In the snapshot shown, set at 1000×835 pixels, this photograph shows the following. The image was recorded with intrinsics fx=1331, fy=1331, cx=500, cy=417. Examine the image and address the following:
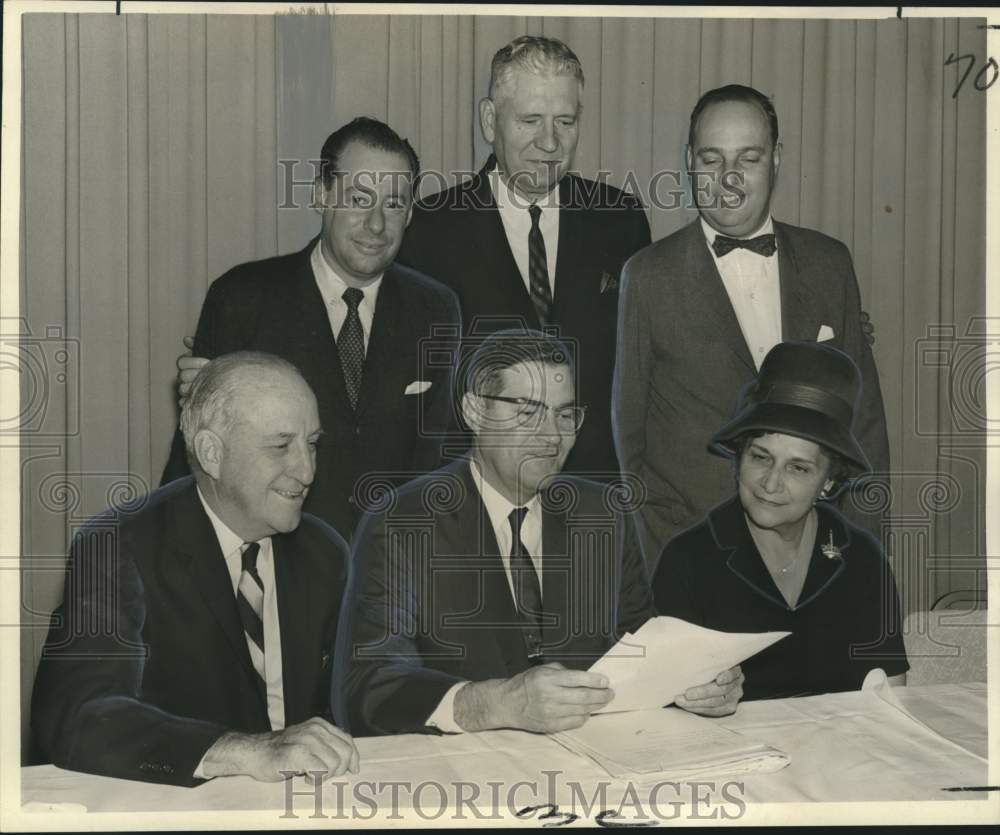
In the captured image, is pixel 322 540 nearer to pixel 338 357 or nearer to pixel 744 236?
pixel 338 357

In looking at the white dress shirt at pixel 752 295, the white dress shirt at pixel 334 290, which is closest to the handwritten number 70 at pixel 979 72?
the white dress shirt at pixel 752 295

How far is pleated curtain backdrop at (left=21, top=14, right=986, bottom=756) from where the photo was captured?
4.93 meters

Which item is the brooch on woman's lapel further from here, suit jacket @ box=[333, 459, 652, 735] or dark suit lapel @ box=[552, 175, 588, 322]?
dark suit lapel @ box=[552, 175, 588, 322]

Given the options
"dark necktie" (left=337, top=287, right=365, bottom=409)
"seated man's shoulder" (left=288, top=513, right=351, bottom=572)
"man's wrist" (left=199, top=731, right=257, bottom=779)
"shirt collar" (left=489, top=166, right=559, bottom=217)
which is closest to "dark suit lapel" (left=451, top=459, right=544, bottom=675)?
"seated man's shoulder" (left=288, top=513, right=351, bottom=572)

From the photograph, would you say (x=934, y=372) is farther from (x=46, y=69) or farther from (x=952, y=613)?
(x=46, y=69)

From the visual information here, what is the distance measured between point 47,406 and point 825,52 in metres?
3.25

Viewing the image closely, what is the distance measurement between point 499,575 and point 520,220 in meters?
1.34

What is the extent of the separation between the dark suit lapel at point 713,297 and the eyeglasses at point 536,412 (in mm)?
702

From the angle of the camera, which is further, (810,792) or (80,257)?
(80,257)

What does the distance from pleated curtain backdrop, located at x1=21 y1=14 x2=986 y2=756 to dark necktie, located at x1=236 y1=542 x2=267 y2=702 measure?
21.6 inches

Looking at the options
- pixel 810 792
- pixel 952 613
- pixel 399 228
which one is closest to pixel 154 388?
pixel 399 228

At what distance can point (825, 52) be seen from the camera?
203 inches

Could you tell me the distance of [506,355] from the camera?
16.0 feet

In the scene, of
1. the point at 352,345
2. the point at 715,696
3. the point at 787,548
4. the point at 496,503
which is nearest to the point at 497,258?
the point at 352,345
